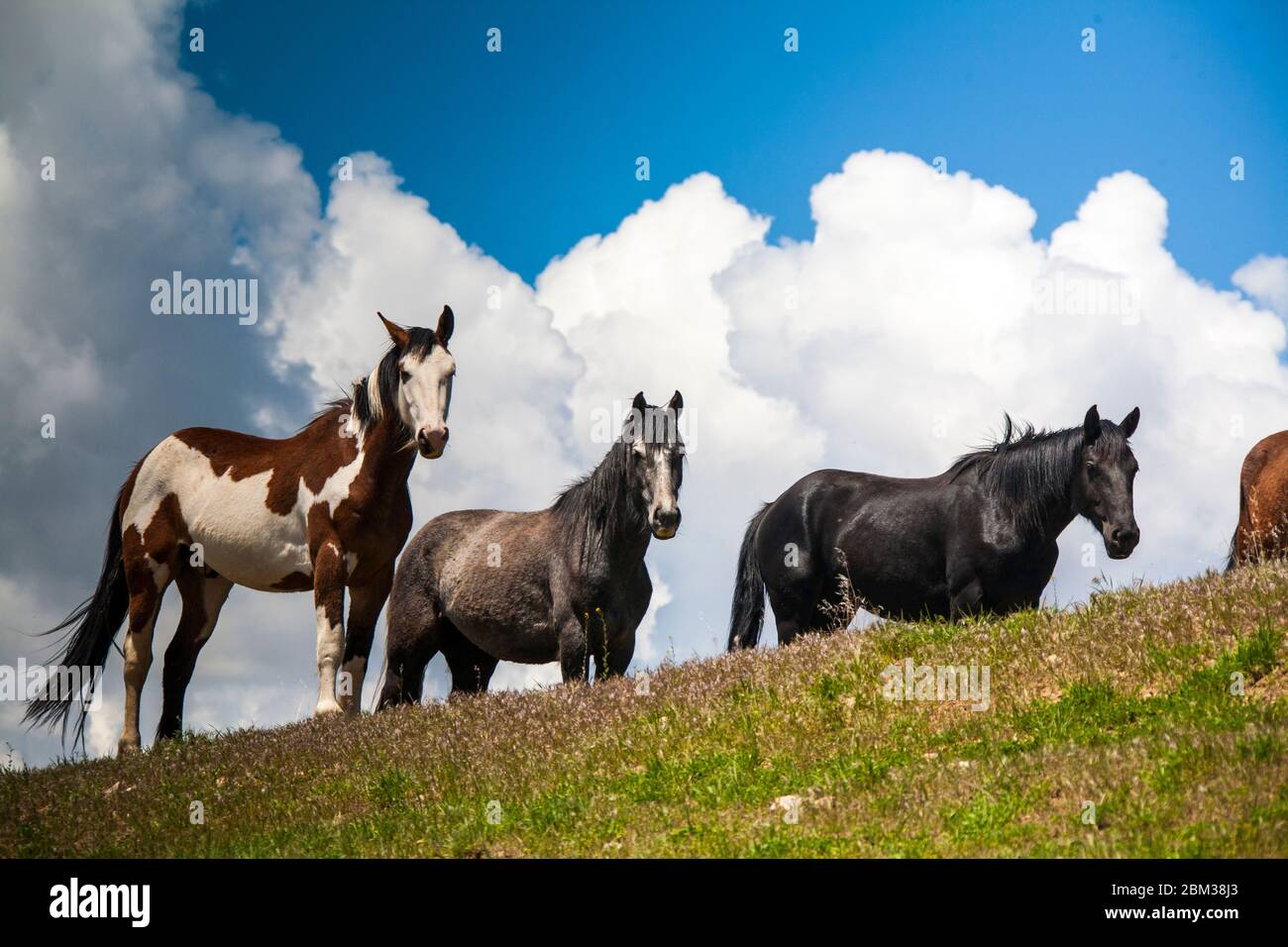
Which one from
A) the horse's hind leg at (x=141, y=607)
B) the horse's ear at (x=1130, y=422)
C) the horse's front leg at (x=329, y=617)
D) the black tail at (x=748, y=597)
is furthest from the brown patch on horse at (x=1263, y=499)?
the horse's hind leg at (x=141, y=607)

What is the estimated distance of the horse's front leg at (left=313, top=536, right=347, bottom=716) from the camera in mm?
13664

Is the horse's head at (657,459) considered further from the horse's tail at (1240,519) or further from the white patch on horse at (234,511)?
the horse's tail at (1240,519)

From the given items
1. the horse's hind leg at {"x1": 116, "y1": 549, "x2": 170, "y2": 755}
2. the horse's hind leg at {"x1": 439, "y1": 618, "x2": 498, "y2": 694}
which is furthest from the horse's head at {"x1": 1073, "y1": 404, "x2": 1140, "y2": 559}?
the horse's hind leg at {"x1": 116, "y1": 549, "x2": 170, "y2": 755}

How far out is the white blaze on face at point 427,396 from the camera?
13.3 m

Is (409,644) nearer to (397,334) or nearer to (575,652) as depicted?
(575,652)

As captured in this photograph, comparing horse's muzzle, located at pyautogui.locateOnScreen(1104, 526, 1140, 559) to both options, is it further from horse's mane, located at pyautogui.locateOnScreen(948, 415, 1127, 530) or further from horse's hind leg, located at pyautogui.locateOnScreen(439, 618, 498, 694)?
horse's hind leg, located at pyautogui.locateOnScreen(439, 618, 498, 694)

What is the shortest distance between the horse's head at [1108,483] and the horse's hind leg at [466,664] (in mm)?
8030

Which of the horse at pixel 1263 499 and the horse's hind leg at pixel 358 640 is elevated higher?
the horse at pixel 1263 499

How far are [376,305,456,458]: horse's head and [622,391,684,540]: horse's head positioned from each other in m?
2.06

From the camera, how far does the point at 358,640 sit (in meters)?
14.0
